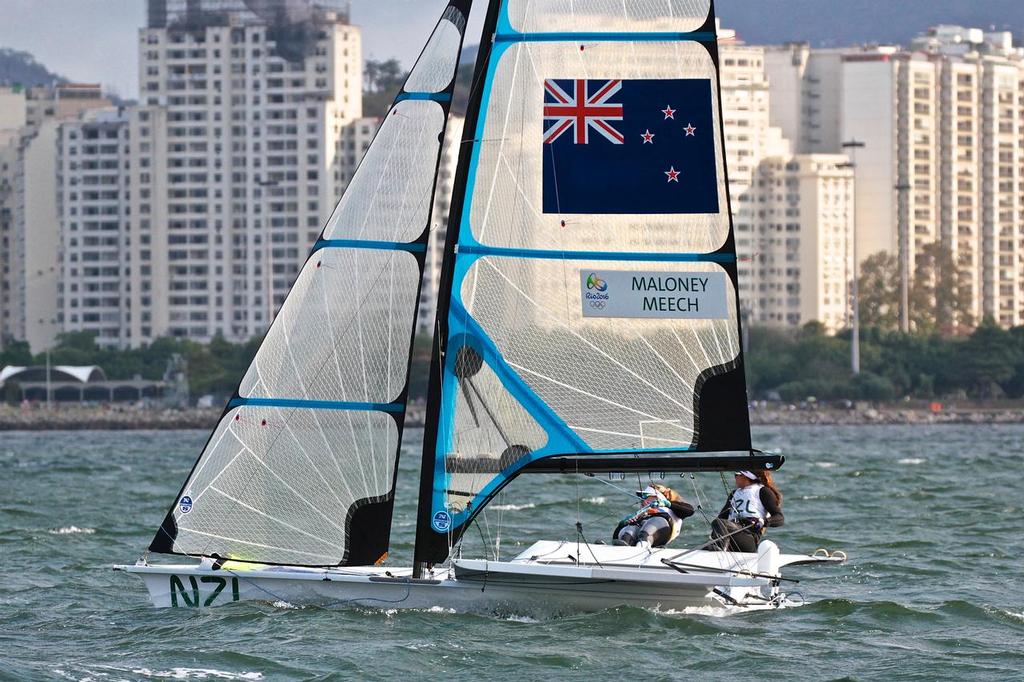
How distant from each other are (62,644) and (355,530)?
300cm

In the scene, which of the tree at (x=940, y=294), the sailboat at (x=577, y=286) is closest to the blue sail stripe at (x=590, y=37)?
the sailboat at (x=577, y=286)

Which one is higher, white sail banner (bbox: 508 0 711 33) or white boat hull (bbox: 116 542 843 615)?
white sail banner (bbox: 508 0 711 33)

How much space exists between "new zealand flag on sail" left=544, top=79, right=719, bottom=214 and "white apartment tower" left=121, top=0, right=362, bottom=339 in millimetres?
140293

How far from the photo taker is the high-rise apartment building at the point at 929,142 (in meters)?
172

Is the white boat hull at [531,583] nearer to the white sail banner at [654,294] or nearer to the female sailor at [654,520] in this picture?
the female sailor at [654,520]

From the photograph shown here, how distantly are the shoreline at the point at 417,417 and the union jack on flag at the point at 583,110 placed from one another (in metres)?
100

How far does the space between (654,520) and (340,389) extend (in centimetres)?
330

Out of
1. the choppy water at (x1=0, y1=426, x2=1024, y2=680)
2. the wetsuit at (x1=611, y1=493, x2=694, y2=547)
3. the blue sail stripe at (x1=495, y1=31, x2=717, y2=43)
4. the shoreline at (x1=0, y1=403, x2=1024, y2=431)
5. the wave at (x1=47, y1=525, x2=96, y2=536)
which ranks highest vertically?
the blue sail stripe at (x1=495, y1=31, x2=717, y2=43)

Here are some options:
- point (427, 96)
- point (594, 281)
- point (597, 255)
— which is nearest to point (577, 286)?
point (594, 281)

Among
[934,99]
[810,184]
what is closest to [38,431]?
[810,184]

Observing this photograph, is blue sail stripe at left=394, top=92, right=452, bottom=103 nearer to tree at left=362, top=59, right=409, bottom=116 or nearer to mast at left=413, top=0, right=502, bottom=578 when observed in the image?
mast at left=413, top=0, right=502, bottom=578

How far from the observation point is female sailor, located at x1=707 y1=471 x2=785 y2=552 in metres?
19.0

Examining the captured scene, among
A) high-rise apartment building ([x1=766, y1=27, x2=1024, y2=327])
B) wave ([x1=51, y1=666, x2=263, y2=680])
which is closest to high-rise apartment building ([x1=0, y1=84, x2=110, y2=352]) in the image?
high-rise apartment building ([x1=766, y1=27, x2=1024, y2=327])

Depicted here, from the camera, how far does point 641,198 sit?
18781mm
